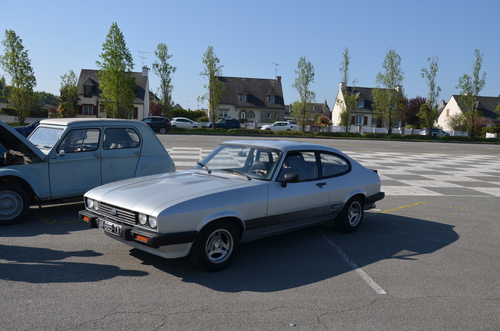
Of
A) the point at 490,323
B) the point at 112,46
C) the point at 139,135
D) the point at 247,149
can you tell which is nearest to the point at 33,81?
the point at 112,46

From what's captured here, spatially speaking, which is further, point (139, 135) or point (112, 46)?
point (112, 46)

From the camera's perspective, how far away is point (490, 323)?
3.86 m

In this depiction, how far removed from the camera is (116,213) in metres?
4.86

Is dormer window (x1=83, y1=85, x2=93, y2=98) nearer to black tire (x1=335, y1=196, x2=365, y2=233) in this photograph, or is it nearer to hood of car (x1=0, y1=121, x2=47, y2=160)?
hood of car (x1=0, y1=121, x2=47, y2=160)

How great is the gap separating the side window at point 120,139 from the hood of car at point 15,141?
45.6 inches

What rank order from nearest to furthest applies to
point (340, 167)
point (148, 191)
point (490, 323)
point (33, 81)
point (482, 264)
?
1. point (490, 323)
2. point (148, 191)
3. point (482, 264)
4. point (340, 167)
5. point (33, 81)

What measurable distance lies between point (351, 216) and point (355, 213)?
0.12 m

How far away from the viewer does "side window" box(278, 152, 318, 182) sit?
588 cm

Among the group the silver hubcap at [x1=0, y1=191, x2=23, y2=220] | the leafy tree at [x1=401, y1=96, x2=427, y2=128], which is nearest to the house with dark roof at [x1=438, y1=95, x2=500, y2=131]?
the leafy tree at [x1=401, y1=96, x2=427, y2=128]

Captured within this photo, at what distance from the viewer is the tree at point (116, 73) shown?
144 ft

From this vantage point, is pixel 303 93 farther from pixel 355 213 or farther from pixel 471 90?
pixel 355 213

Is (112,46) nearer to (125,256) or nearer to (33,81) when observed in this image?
(33,81)

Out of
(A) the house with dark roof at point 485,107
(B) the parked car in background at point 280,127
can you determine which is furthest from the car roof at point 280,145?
(A) the house with dark roof at point 485,107

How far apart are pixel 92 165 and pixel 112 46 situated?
4020 cm
